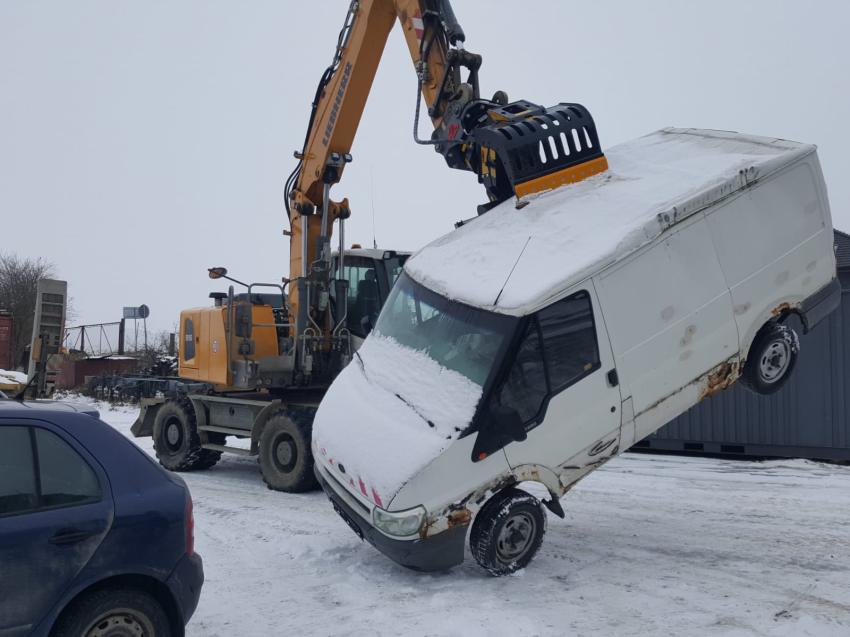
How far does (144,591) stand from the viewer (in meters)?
3.83

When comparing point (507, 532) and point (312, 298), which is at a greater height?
point (312, 298)

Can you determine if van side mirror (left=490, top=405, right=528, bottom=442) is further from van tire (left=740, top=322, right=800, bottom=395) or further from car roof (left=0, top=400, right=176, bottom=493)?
van tire (left=740, top=322, right=800, bottom=395)

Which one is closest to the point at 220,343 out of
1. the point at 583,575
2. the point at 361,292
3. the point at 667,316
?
the point at 361,292

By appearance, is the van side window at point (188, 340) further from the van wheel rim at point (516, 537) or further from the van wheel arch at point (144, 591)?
the van wheel arch at point (144, 591)

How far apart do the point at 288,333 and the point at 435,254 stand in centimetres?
455

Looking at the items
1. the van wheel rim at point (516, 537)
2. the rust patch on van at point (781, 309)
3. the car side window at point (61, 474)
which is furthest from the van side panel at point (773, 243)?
the car side window at point (61, 474)

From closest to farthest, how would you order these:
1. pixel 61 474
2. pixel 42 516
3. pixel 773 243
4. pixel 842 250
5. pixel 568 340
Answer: pixel 42 516 → pixel 61 474 → pixel 568 340 → pixel 773 243 → pixel 842 250

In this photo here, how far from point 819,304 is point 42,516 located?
22.8ft

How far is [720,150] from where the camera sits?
7410 mm

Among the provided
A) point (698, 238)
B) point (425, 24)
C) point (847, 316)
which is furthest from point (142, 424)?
point (847, 316)

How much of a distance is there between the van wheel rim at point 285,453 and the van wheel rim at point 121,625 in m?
5.80

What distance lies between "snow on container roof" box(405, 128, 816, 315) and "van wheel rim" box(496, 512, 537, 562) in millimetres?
1628

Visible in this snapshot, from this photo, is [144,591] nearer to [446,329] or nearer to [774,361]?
[446,329]

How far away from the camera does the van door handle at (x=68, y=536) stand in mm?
3494
